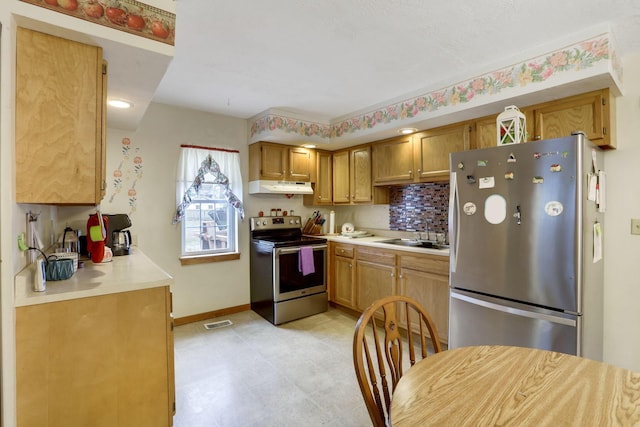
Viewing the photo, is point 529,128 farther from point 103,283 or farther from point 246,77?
point 103,283

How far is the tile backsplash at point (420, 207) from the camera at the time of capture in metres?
3.33

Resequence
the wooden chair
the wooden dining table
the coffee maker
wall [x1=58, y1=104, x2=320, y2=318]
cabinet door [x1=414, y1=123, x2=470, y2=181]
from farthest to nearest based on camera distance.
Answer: wall [x1=58, y1=104, x2=320, y2=318]
cabinet door [x1=414, y1=123, x2=470, y2=181]
the coffee maker
the wooden chair
the wooden dining table

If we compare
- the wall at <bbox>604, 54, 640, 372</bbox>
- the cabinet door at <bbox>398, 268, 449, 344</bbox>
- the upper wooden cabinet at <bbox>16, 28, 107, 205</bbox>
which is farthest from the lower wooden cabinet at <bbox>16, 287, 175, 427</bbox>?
the wall at <bbox>604, 54, 640, 372</bbox>

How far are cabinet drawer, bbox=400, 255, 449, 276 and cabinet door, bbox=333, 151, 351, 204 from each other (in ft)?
4.29

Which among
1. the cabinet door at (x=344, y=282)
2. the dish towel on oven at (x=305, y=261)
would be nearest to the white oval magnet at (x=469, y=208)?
the cabinet door at (x=344, y=282)

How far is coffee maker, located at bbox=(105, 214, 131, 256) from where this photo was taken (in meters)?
2.59

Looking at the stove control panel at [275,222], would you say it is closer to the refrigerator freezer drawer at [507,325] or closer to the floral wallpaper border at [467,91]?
the floral wallpaper border at [467,91]

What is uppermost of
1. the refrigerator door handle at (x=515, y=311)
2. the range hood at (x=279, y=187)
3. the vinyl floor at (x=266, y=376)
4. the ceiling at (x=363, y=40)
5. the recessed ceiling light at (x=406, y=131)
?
the ceiling at (x=363, y=40)

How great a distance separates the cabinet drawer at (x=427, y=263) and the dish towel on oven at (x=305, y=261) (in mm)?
1054

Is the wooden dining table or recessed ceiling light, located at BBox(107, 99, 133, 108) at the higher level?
recessed ceiling light, located at BBox(107, 99, 133, 108)

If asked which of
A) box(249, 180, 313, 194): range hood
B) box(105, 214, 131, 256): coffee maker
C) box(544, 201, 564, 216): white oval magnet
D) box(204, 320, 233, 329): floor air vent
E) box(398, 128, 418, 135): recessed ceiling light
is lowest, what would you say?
box(204, 320, 233, 329): floor air vent

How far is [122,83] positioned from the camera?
1837 mm

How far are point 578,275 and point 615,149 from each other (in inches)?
43.4

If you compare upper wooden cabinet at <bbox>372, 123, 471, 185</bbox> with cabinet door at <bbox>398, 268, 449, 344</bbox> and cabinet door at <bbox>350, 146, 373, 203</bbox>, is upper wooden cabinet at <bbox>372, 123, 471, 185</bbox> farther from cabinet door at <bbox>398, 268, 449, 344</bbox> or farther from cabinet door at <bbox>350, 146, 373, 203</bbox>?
cabinet door at <bbox>398, 268, 449, 344</bbox>
